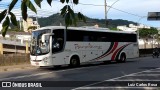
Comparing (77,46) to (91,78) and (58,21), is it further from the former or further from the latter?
(58,21)

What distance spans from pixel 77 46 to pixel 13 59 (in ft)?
23.5

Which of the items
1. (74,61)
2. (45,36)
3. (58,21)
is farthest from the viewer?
(74,61)

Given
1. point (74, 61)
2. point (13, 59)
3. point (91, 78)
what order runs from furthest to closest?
point (13, 59), point (74, 61), point (91, 78)

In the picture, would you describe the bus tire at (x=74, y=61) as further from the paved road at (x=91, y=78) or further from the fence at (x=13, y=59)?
the fence at (x=13, y=59)

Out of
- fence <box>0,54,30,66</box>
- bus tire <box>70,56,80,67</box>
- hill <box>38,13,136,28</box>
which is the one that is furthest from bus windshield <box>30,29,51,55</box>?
fence <box>0,54,30,66</box>

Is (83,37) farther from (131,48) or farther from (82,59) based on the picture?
(131,48)

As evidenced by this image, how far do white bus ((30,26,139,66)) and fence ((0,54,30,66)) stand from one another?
5.74 m

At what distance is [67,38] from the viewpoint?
24.2m

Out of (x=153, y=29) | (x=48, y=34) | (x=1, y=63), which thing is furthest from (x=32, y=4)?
(x=153, y=29)

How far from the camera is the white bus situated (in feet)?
75.4

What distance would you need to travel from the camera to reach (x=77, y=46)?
2542 centimetres

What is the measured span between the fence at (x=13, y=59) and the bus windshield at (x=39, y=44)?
19.6 ft

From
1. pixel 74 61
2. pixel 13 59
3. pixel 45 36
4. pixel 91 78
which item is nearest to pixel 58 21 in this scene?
pixel 91 78

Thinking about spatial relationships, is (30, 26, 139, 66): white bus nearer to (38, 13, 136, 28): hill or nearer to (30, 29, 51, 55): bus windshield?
(30, 29, 51, 55): bus windshield
